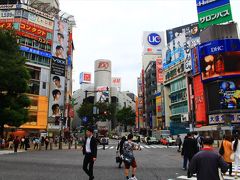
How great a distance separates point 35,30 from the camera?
2094 inches

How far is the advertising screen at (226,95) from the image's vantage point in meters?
44.5

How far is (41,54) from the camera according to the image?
53906mm

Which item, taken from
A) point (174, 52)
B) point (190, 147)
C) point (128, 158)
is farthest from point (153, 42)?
point (128, 158)

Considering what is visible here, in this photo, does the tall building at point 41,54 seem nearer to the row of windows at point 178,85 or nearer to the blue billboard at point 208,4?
the row of windows at point 178,85

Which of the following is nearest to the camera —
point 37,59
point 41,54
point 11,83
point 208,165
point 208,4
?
point 208,165

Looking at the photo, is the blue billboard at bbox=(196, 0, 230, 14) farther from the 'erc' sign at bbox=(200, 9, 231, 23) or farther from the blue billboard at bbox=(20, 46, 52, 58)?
the blue billboard at bbox=(20, 46, 52, 58)

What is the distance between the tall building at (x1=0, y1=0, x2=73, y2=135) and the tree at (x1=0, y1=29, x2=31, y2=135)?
2274cm

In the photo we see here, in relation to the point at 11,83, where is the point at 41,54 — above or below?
above

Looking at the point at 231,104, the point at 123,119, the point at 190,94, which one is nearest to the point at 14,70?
the point at 231,104

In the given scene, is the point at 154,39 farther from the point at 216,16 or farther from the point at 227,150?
the point at 227,150

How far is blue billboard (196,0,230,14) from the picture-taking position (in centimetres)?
5069

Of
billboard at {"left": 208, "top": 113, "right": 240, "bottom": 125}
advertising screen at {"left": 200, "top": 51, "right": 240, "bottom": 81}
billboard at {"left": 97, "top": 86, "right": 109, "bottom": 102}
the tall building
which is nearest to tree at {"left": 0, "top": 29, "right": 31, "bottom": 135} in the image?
the tall building

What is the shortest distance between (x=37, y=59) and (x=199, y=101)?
32823mm

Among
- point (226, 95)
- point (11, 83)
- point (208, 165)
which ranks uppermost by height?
point (226, 95)
